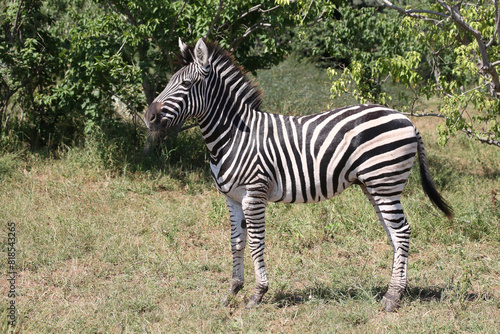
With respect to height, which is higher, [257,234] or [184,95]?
[184,95]

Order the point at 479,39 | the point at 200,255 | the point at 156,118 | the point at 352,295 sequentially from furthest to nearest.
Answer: the point at 200,255 < the point at 479,39 < the point at 352,295 < the point at 156,118

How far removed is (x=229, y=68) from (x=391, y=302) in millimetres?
2889

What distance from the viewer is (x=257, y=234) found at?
4770mm

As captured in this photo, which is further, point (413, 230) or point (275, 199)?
point (413, 230)

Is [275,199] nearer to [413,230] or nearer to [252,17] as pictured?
[413,230]

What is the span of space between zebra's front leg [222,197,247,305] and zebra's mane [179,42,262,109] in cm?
110

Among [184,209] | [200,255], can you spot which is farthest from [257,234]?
[184,209]

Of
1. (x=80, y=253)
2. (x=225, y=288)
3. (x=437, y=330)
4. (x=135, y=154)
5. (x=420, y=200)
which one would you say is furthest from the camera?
(x=135, y=154)

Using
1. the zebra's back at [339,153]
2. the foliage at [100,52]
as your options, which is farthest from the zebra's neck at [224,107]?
the foliage at [100,52]

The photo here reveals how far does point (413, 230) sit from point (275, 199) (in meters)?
2.71

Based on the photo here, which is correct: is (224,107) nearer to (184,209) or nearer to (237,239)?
(237,239)

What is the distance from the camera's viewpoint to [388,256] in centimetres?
610

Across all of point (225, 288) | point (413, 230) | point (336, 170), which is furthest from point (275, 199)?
point (413, 230)

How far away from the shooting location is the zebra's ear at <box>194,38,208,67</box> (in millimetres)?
4590
